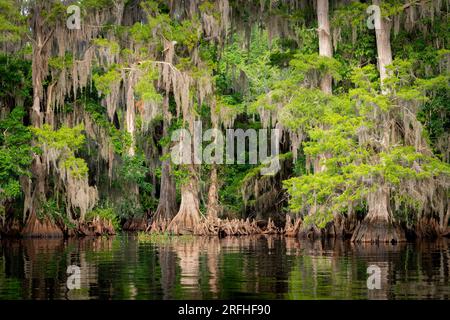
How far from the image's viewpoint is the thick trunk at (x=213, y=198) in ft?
112

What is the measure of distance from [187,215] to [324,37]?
342 inches

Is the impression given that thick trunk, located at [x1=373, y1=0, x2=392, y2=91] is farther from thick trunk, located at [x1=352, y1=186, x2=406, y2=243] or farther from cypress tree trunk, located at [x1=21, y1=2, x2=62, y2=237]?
cypress tree trunk, located at [x1=21, y1=2, x2=62, y2=237]

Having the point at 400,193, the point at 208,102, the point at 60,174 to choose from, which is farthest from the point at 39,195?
the point at 400,193

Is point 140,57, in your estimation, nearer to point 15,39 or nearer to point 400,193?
point 15,39

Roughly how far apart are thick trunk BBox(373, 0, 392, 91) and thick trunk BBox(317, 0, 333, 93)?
229cm

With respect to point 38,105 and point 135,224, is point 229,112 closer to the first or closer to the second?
point 38,105

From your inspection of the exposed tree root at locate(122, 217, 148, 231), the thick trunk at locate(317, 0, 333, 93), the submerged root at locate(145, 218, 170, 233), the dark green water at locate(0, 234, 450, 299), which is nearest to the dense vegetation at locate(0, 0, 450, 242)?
the thick trunk at locate(317, 0, 333, 93)

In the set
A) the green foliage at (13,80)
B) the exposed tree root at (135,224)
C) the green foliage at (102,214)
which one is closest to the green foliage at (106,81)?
the green foliage at (13,80)

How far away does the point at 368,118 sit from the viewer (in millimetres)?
25938

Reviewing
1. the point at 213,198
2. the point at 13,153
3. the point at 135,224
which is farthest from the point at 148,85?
the point at 135,224

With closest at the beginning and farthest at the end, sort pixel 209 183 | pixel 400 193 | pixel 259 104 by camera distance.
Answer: pixel 400 193, pixel 259 104, pixel 209 183

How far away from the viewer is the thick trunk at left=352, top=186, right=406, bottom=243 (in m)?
24.7

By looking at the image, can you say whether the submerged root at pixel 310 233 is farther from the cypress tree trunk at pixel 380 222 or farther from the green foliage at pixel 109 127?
the green foliage at pixel 109 127

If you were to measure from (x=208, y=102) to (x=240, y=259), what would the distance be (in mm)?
16713
